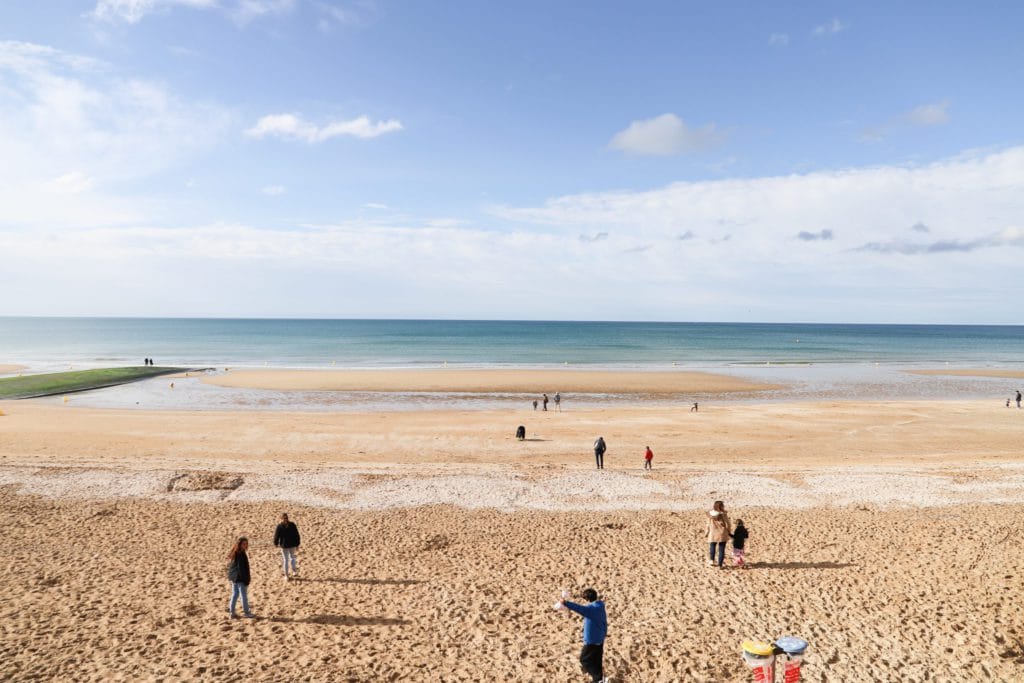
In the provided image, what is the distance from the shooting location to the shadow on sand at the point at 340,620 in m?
11.0

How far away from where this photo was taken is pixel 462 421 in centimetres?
3491

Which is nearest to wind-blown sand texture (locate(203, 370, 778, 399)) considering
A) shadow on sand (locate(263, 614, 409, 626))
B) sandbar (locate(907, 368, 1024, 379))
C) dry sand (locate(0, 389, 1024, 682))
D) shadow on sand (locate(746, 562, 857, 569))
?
dry sand (locate(0, 389, 1024, 682))

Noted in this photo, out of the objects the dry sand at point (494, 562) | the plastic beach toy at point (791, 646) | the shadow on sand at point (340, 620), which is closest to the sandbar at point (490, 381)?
the dry sand at point (494, 562)

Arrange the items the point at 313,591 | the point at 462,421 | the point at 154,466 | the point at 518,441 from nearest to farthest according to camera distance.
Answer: the point at 313,591 < the point at 154,466 < the point at 518,441 < the point at 462,421

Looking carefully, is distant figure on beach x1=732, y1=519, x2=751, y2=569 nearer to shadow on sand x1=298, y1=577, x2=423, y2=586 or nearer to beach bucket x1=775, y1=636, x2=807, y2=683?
beach bucket x1=775, y1=636, x2=807, y2=683

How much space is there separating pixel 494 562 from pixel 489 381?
144 feet

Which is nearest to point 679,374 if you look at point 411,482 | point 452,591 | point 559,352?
point 559,352

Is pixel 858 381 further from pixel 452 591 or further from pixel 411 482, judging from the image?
pixel 452 591

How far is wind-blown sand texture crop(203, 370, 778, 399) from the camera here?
5212cm

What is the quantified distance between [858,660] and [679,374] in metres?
57.4

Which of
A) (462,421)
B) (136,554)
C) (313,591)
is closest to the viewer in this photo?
(313,591)

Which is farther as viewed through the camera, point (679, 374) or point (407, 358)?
point (407, 358)

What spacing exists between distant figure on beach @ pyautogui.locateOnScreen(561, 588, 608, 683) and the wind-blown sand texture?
3886 cm

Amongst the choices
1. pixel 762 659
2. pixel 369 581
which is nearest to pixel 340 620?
pixel 369 581
